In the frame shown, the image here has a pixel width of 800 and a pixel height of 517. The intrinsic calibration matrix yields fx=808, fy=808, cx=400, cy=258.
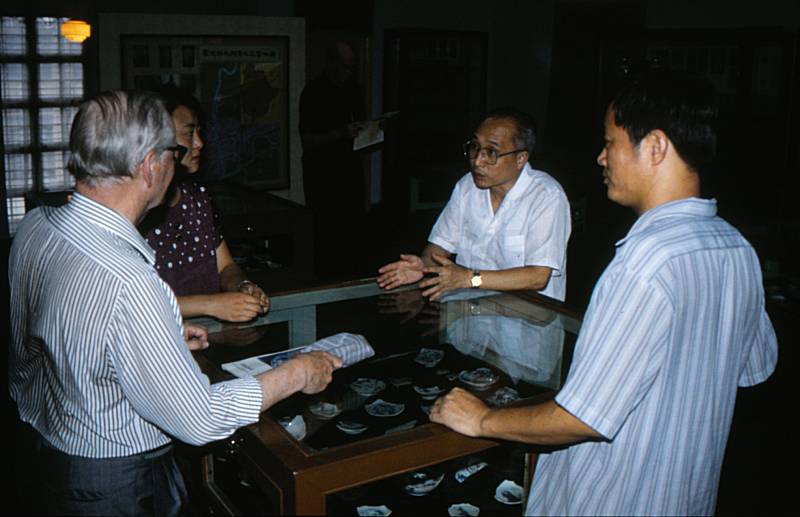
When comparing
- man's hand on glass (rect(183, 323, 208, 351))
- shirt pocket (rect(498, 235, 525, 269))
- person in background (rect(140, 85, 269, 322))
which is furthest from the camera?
shirt pocket (rect(498, 235, 525, 269))

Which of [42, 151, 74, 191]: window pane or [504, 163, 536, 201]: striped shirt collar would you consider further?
[42, 151, 74, 191]: window pane

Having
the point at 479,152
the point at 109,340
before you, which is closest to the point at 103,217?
the point at 109,340

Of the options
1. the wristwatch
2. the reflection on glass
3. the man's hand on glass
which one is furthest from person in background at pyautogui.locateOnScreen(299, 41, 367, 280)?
the man's hand on glass

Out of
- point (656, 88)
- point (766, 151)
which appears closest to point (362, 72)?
point (766, 151)

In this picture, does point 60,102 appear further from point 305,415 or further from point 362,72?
point 305,415

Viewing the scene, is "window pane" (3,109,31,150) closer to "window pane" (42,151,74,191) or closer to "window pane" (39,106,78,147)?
"window pane" (39,106,78,147)

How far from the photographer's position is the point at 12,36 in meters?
6.44

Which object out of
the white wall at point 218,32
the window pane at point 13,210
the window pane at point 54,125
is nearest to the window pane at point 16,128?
the window pane at point 54,125

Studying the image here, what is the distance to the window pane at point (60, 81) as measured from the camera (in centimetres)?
663

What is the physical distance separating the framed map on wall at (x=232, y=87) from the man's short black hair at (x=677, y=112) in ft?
18.3

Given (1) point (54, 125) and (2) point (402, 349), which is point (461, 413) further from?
(1) point (54, 125)

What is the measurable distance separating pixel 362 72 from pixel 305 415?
23.2ft

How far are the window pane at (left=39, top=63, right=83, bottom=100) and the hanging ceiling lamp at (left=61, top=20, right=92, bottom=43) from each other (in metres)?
0.22

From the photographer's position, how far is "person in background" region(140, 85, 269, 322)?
292 cm
